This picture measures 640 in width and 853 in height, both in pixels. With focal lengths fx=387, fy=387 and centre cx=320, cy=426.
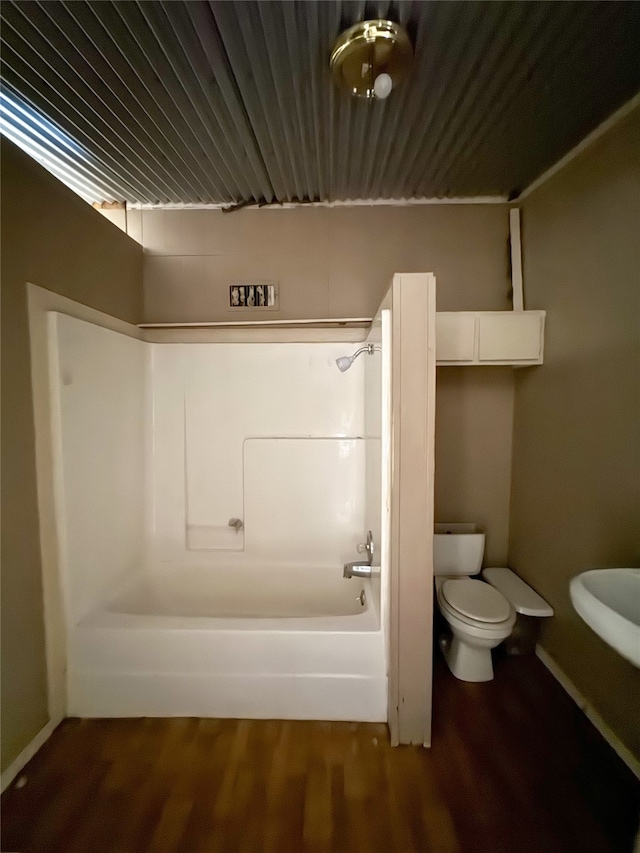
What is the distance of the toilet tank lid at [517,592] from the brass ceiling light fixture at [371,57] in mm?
2280

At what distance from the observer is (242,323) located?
241cm

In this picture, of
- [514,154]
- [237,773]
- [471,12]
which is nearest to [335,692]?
[237,773]

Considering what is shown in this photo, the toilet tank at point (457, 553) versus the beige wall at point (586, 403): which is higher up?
the beige wall at point (586, 403)

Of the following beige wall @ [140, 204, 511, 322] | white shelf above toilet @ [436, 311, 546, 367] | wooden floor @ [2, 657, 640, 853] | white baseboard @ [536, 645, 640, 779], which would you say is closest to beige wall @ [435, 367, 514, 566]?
white shelf above toilet @ [436, 311, 546, 367]

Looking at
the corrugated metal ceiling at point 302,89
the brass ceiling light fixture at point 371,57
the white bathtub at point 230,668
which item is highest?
the corrugated metal ceiling at point 302,89

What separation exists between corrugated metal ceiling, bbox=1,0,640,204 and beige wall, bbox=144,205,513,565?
25 centimetres

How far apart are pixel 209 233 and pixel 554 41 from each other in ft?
6.14

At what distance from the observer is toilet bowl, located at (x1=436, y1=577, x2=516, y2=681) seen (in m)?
1.76

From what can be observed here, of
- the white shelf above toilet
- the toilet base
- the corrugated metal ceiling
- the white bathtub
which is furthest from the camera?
the white shelf above toilet

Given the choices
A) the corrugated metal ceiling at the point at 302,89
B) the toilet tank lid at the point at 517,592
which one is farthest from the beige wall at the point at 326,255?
the toilet tank lid at the point at 517,592

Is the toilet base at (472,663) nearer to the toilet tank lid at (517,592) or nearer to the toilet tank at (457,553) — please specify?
the toilet tank lid at (517,592)

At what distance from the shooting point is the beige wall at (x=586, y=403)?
148 cm

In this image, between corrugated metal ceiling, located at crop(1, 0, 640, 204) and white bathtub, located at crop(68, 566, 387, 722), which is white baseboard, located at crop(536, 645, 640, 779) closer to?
white bathtub, located at crop(68, 566, 387, 722)

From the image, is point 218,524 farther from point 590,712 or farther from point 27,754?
point 590,712
